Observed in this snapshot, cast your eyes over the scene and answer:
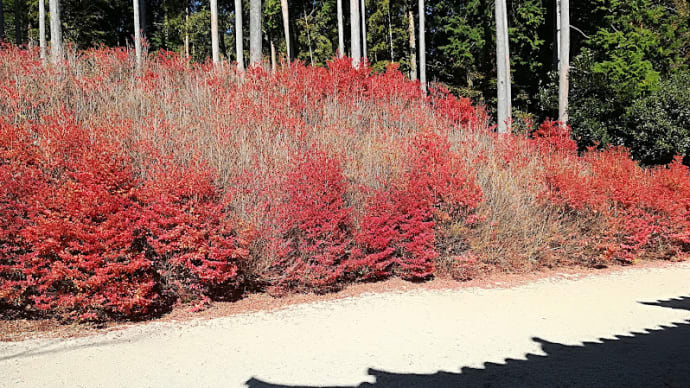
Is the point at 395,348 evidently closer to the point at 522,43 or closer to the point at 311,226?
the point at 311,226

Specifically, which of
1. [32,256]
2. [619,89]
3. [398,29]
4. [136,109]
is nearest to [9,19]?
[398,29]

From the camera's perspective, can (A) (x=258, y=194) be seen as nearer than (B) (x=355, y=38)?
Yes

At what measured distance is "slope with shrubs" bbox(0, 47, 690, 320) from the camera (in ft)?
18.1

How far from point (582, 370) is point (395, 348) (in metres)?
1.85

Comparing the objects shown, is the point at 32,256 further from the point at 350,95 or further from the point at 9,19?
the point at 9,19

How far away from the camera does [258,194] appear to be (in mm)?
6668

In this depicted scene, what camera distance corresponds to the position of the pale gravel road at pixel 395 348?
4.09 meters

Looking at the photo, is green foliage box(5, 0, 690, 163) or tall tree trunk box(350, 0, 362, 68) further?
tall tree trunk box(350, 0, 362, 68)

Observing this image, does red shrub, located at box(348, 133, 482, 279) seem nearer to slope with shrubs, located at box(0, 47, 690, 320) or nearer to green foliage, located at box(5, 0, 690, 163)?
slope with shrubs, located at box(0, 47, 690, 320)

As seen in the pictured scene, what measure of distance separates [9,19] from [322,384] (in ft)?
127

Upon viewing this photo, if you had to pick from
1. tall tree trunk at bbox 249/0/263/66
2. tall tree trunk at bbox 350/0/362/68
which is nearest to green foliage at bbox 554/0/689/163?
tall tree trunk at bbox 350/0/362/68

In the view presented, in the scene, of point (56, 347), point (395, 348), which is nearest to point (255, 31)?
point (56, 347)

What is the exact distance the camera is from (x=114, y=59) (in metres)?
11.2

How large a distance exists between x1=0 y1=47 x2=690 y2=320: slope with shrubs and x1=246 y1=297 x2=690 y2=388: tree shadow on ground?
2.68 metres
